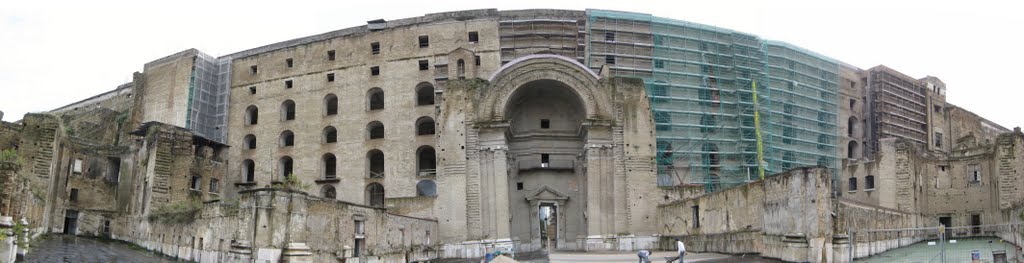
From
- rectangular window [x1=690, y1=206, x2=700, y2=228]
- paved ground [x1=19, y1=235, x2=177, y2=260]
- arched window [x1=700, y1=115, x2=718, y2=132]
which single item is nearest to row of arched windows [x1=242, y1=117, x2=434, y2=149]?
paved ground [x1=19, y1=235, x2=177, y2=260]

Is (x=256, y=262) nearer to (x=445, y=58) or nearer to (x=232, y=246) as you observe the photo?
(x=232, y=246)

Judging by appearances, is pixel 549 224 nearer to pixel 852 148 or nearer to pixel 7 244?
pixel 852 148

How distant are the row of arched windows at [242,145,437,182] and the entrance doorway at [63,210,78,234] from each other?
1067 cm

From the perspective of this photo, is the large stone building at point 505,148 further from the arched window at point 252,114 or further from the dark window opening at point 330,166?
the dark window opening at point 330,166

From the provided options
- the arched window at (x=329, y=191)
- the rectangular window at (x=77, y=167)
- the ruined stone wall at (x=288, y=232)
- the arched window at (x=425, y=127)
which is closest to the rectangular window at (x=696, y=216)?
the ruined stone wall at (x=288, y=232)

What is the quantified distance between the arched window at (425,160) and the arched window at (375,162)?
223 centimetres

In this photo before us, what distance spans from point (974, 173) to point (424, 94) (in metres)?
28.9

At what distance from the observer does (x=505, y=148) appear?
124 feet

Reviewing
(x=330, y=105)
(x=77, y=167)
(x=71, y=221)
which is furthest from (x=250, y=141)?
(x=71, y=221)

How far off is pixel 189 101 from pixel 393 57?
13.2 metres

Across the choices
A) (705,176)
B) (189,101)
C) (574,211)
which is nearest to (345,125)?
(189,101)

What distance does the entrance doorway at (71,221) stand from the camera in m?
42.5

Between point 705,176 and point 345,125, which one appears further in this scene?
point 345,125

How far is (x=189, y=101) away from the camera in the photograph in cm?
5219
